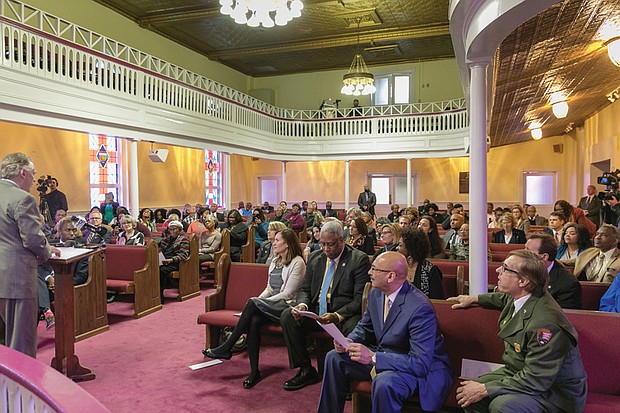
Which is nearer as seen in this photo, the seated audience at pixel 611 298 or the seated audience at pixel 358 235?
the seated audience at pixel 611 298

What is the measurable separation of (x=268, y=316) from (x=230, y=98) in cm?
1153

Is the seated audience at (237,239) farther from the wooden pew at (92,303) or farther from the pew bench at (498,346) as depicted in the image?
the pew bench at (498,346)

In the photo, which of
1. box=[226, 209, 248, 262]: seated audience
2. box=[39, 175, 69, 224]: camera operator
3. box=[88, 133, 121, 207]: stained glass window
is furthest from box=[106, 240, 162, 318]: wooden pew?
box=[88, 133, 121, 207]: stained glass window

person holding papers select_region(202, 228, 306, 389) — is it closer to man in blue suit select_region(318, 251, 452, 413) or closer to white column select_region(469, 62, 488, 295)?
man in blue suit select_region(318, 251, 452, 413)

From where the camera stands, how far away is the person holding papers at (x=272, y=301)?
405 cm

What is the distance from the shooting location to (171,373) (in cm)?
419

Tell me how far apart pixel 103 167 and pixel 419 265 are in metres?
11.9

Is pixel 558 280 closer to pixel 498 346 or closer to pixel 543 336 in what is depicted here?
pixel 498 346

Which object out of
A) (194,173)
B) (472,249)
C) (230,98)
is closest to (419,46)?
(230,98)

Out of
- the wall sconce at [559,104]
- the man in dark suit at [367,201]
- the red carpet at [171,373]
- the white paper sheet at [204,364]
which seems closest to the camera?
the red carpet at [171,373]

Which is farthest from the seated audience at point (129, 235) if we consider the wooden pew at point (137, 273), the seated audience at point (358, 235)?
the seated audience at point (358, 235)

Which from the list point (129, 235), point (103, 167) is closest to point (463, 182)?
point (103, 167)

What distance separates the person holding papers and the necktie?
0.30m

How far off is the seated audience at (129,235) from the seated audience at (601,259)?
18.3 feet
